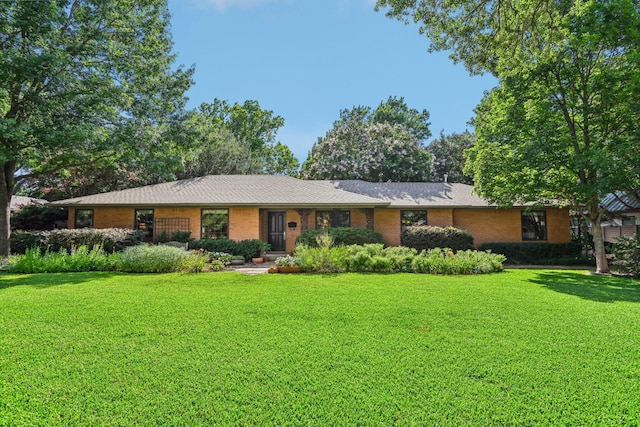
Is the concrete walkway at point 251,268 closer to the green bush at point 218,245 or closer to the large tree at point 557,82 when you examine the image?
the green bush at point 218,245

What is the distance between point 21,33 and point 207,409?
1517 cm

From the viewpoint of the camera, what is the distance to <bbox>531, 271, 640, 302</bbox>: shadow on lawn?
24.3ft

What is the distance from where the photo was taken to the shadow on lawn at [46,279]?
8.26 m

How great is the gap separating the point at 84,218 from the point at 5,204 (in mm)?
3652

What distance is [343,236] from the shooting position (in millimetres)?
14859

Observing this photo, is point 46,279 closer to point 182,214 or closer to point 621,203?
point 182,214

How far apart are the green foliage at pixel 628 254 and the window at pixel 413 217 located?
313 inches

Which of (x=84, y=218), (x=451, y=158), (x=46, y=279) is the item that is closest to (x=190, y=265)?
(x=46, y=279)

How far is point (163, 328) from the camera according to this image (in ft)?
16.2

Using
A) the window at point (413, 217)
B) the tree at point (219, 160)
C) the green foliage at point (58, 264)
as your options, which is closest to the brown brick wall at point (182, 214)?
the green foliage at point (58, 264)

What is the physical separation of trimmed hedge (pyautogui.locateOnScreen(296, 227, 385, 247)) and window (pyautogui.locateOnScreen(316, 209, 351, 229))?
191cm

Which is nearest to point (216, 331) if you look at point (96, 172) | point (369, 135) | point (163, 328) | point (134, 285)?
point (163, 328)

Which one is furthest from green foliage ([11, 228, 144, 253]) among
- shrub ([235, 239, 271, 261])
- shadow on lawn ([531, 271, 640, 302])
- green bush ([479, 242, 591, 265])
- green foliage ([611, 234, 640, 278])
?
green foliage ([611, 234, 640, 278])

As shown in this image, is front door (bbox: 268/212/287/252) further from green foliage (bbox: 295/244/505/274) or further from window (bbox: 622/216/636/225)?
window (bbox: 622/216/636/225)
